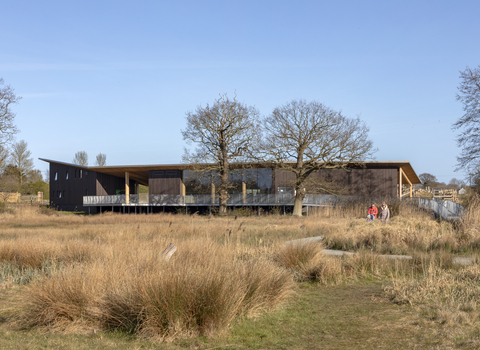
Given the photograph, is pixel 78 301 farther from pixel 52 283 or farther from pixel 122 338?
pixel 122 338

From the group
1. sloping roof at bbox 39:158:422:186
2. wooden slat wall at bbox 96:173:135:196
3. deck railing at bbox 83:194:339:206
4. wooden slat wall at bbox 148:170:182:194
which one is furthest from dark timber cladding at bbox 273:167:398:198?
wooden slat wall at bbox 96:173:135:196

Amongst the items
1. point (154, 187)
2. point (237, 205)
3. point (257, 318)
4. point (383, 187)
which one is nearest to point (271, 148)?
point (237, 205)

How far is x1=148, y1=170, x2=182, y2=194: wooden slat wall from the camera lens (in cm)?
4397

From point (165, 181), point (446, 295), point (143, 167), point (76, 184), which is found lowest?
point (446, 295)

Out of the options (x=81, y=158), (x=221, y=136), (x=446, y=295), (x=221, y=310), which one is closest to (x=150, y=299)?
(x=221, y=310)

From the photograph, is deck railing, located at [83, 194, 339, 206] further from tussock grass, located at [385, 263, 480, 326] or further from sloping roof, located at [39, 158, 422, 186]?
tussock grass, located at [385, 263, 480, 326]

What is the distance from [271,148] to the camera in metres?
31.3

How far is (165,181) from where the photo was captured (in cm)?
4434

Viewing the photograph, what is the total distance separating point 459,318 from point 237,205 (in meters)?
35.5

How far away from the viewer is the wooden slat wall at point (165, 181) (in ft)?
144

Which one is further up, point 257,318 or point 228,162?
point 228,162

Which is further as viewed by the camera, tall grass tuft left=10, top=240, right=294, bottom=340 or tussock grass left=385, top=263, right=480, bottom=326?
tussock grass left=385, top=263, right=480, bottom=326

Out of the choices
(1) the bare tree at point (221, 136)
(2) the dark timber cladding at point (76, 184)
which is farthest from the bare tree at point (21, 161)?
(1) the bare tree at point (221, 136)

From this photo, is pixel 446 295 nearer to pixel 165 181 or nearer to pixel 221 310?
pixel 221 310
